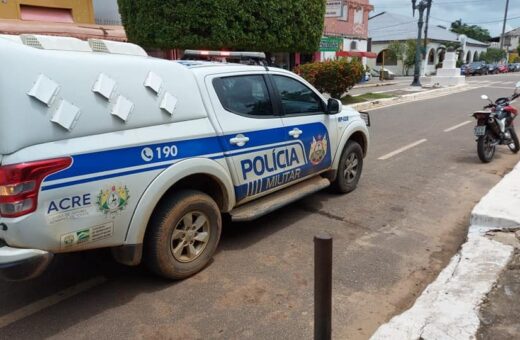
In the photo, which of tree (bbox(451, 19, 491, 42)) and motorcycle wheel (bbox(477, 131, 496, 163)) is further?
tree (bbox(451, 19, 491, 42))

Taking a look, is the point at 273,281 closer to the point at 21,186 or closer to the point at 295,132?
the point at 295,132

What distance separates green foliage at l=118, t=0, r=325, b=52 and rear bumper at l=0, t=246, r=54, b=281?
39.6ft

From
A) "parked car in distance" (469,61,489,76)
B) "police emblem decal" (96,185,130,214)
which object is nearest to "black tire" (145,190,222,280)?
"police emblem decal" (96,185,130,214)

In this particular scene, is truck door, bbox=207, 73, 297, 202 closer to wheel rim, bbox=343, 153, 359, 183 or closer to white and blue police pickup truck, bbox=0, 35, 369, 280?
white and blue police pickup truck, bbox=0, 35, 369, 280

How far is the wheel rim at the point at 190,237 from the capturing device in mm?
3631

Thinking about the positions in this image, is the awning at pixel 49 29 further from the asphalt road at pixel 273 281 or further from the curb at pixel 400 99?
the asphalt road at pixel 273 281

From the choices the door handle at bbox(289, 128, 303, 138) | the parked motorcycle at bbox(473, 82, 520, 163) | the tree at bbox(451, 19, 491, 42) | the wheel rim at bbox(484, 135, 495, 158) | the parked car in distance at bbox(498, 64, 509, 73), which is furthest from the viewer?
the tree at bbox(451, 19, 491, 42)

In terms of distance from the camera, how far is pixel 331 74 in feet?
51.5

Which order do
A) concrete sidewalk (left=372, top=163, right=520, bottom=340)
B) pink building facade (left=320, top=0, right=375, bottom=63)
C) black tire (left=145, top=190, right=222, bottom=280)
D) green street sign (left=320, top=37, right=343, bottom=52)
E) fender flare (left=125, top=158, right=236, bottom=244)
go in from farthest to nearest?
pink building facade (left=320, top=0, right=375, bottom=63) < green street sign (left=320, top=37, right=343, bottom=52) < black tire (left=145, top=190, right=222, bottom=280) < fender flare (left=125, top=158, right=236, bottom=244) < concrete sidewalk (left=372, top=163, right=520, bottom=340)

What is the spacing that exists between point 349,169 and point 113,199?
3.69m

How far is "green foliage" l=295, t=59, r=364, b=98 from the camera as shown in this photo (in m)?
15.7

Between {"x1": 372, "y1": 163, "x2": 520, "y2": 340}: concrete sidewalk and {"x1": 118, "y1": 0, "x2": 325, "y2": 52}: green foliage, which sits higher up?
{"x1": 118, "y1": 0, "x2": 325, "y2": 52}: green foliage

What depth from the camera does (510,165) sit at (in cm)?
771

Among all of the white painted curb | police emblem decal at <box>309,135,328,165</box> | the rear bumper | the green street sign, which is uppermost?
the green street sign
